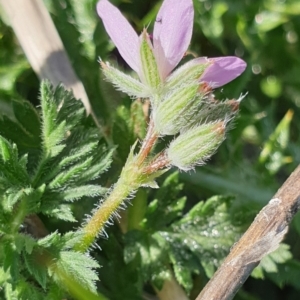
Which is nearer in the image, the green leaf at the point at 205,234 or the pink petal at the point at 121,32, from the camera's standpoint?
the pink petal at the point at 121,32

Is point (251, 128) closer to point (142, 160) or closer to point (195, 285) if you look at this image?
point (195, 285)

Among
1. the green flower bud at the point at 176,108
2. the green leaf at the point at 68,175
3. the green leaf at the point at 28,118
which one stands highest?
the green flower bud at the point at 176,108

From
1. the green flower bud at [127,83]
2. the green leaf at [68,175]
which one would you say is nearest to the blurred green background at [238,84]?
the green leaf at [68,175]

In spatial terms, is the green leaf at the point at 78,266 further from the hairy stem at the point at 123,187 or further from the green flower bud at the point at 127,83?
the green flower bud at the point at 127,83

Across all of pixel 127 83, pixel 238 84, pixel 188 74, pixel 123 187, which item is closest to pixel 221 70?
pixel 188 74

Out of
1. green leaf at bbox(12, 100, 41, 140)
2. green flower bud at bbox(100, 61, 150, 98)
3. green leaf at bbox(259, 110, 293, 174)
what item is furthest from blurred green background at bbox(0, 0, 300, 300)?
green flower bud at bbox(100, 61, 150, 98)

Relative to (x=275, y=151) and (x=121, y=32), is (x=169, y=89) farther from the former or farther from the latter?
(x=275, y=151)

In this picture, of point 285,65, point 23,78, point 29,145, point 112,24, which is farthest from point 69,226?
point 285,65
